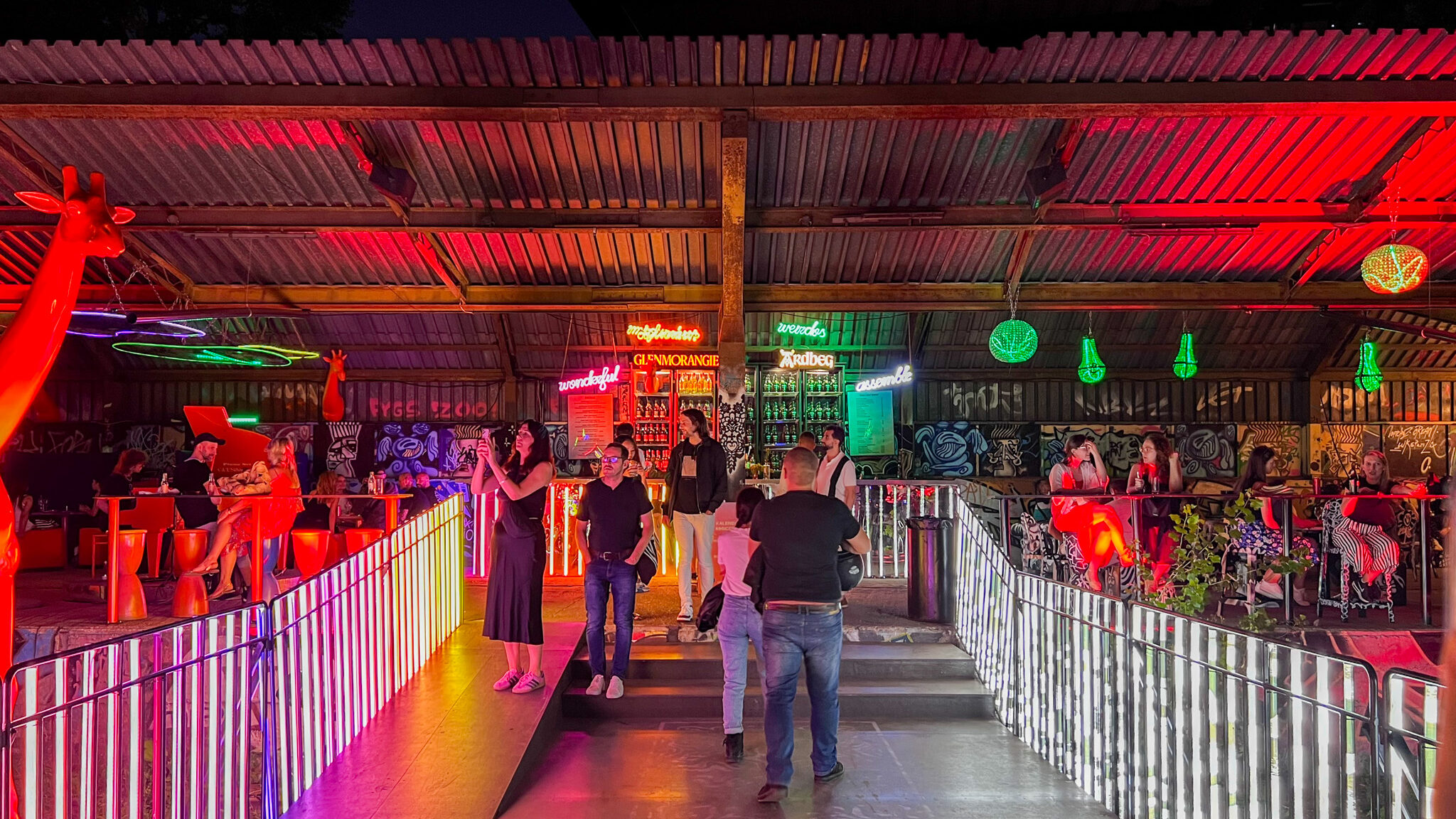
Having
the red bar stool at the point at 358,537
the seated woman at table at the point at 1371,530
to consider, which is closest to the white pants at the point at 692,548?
the red bar stool at the point at 358,537

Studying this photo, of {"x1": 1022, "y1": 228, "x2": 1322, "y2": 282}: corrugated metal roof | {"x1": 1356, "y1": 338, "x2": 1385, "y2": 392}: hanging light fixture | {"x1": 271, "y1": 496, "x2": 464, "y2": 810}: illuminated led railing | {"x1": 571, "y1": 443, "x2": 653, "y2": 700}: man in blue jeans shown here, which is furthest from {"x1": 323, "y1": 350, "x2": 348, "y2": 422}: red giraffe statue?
{"x1": 1356, "y1": 338, "x2": 1385, "y2": 392}: hanging light fixture

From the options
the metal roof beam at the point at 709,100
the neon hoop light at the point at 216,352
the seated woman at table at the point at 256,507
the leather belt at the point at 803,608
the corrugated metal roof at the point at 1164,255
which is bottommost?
the leather belt at the point at 803,608

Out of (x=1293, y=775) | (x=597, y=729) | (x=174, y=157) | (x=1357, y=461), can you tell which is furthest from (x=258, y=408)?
(x=1357, y=461)

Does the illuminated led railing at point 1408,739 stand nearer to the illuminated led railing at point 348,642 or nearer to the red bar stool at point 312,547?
the illuminated led railing at point 348,642

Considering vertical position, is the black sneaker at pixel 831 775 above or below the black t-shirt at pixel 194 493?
below

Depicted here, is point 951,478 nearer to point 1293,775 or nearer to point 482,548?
point 482,548

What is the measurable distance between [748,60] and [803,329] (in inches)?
314

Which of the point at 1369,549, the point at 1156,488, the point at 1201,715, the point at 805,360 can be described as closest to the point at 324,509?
the point at 805,360

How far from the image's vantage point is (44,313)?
460cm

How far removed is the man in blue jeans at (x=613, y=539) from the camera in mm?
7348

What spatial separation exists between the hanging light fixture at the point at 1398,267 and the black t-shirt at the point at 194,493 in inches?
474

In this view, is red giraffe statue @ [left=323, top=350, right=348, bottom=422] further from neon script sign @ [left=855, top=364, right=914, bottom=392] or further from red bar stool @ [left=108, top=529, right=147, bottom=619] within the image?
neon script sign @ [left=855, top=364, right=914, bottom=392]

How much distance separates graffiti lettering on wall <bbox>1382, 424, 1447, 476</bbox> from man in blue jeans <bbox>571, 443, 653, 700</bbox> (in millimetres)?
16313

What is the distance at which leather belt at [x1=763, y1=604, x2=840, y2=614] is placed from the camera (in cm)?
571
